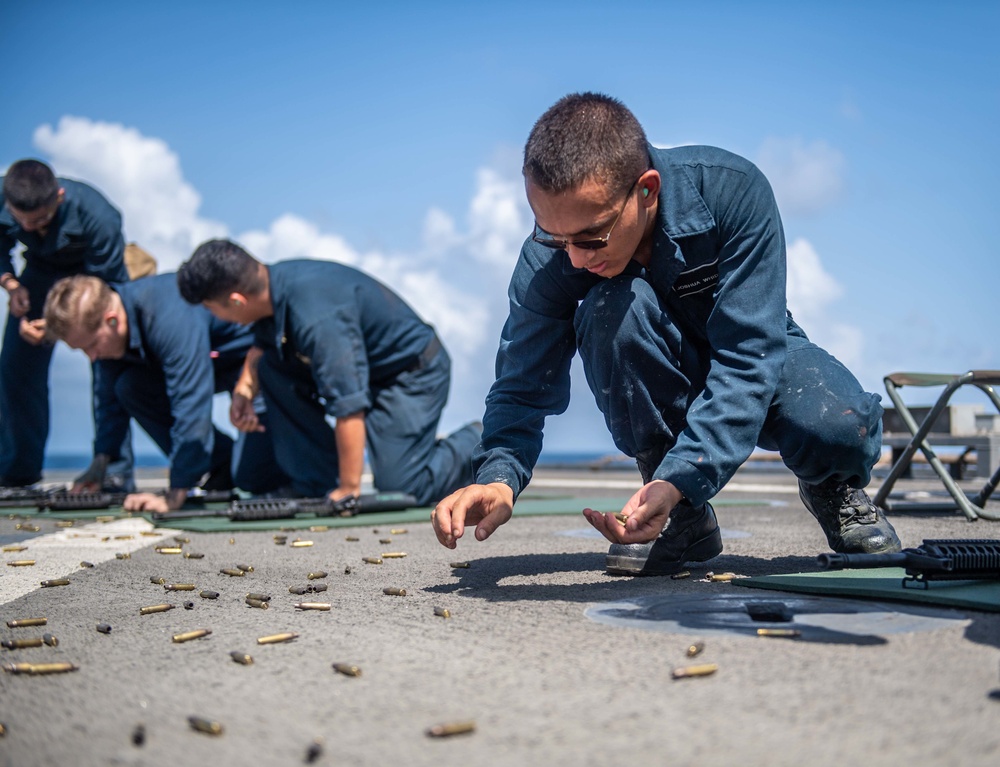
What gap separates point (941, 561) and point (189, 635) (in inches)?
78.0

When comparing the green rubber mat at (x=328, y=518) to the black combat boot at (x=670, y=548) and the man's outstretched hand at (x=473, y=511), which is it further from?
the man's outstretched hand at (x=473, y=511)

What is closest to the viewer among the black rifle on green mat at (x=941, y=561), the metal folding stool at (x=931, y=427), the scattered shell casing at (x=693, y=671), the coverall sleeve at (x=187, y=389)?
the scattered shell casing at (x=693, y=671)

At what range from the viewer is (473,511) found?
2.79 meters

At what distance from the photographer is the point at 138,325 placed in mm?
6867

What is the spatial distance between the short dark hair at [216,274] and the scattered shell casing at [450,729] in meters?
4.62

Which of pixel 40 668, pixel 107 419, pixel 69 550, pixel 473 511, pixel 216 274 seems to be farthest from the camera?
pixel 107 419

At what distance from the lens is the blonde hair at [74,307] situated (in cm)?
641

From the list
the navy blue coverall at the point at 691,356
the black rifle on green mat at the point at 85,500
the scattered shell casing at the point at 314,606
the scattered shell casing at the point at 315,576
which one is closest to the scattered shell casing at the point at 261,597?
the scattered shell casing at the point at 314,606

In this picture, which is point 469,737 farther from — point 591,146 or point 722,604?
point 591,146

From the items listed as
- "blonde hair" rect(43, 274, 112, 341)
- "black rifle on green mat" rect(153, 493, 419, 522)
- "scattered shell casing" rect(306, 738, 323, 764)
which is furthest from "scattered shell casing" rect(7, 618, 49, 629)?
"blonde hair" rect(43, 274, 112, 341)

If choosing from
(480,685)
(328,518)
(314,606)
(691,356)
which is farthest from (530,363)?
(328,518)

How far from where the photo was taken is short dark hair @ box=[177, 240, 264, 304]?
228 inches

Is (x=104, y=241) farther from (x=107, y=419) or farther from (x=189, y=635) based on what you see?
(x=189, y=635)

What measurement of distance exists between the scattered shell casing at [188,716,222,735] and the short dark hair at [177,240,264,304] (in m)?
4.43
